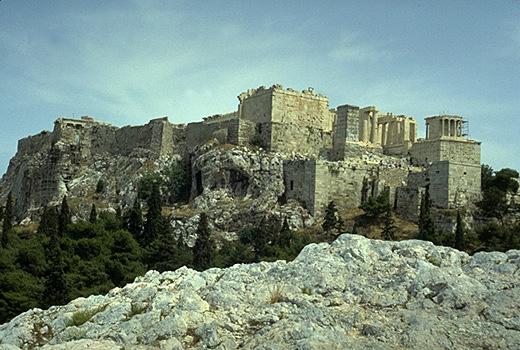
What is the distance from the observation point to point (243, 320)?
1875 cm

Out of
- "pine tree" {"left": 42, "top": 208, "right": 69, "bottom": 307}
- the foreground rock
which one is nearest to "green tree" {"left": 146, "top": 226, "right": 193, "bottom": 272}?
"pine tree" {"left": 42, "top": 208, "right": 69, "bottom": 307}

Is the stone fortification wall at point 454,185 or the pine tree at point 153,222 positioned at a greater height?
the stone fortification wall at point 454,185

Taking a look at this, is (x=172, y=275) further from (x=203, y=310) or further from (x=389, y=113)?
(x=389, y=113)

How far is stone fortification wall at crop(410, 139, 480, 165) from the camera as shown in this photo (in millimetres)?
50625

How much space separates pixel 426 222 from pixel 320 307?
71.7 ft

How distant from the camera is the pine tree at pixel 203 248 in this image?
3819cm

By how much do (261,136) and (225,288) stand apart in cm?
3253

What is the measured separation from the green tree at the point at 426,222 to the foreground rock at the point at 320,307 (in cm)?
1709

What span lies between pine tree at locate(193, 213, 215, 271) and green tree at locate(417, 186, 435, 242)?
10.9 meters

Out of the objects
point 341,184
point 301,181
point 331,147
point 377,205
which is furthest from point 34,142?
point 377,205

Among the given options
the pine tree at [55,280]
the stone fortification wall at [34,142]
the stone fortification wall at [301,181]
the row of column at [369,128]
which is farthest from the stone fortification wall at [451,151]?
the stone fortification wall at [34,142]

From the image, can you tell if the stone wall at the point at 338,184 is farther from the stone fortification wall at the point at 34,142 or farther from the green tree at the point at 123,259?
the stone fortification wall at the point at 34,142

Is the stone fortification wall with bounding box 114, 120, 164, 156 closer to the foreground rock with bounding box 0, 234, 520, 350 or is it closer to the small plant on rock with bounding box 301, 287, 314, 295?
the foreground rock with bounding box 0, 234, 520, 350

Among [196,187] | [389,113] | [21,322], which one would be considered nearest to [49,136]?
[196,187]
